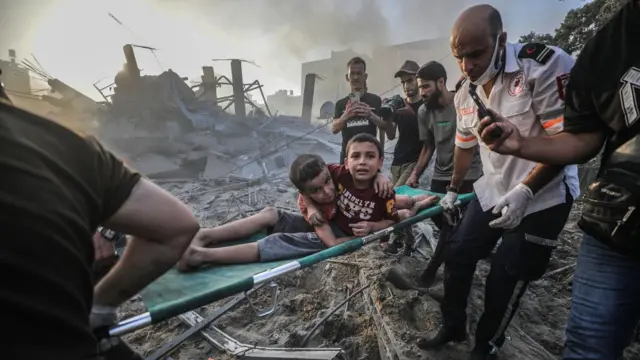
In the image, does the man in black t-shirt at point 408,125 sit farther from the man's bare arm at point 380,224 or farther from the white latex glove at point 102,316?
the white latex glove at point 102,316

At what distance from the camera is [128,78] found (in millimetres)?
13266

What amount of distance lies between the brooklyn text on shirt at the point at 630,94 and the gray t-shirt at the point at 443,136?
205 cm

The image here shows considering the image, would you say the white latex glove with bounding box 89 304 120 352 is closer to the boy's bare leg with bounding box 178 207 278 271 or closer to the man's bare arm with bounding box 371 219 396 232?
the boy's bare leg with bounding box 178 207 278 271

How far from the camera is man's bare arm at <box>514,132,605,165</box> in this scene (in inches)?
48.5

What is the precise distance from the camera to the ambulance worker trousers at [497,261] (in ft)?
5.71

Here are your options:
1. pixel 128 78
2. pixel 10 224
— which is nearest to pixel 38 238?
pixel 10 224

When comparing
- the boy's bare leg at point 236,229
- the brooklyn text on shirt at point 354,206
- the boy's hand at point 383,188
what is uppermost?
the boy's hand at point 383,188

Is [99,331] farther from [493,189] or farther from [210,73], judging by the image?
[210,73]

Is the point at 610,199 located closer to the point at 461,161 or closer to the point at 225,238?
the point at 461,161

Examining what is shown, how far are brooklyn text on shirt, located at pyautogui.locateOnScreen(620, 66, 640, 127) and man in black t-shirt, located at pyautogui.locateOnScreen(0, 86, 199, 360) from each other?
153cm

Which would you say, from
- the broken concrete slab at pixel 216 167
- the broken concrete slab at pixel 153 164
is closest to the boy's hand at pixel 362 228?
the broken concrete slab at pixel 216 167

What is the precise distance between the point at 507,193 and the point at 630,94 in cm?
90

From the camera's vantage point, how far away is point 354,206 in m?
2.52

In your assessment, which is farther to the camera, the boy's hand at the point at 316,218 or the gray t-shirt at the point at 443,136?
the gray t-shirt at the point at 443,136
